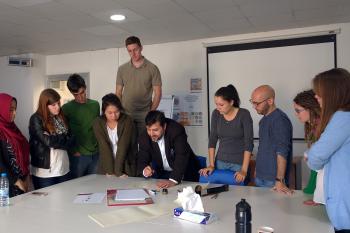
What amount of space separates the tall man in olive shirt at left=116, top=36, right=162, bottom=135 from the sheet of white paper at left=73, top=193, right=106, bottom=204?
3.76ft

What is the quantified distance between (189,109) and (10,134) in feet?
9.75

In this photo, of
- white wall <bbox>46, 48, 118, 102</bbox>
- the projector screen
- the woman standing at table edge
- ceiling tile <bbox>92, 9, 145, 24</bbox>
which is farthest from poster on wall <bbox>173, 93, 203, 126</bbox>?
the woman standing at table edge

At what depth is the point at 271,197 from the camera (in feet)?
6.63

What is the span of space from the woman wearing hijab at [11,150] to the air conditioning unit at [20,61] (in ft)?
11.7

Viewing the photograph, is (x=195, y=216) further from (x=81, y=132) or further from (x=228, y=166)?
(x=81, y=132)

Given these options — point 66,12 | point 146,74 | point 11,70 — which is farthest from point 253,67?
point 11,70

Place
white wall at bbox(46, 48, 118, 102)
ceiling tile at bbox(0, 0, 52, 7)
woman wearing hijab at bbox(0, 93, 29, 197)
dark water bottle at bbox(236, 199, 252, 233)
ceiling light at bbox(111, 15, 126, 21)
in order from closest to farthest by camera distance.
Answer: dark water bottle at bbox(236, 199, 252, 233) < woman wearing hijab at bbox(0, 93, 29, 197) < ceiling tile at bbox(0, 0, 52, 7) < ceiling light at bbox(111, 15, 126, 21) < white wall at bbox(46, 48, 118, 102)

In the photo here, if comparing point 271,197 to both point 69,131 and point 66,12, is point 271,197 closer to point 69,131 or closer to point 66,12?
point 69,131

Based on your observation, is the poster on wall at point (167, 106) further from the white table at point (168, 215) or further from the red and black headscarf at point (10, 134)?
the white table at point (168, 215)

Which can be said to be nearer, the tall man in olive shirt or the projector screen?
the tall man in olive shirt

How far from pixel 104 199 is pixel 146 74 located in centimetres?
149

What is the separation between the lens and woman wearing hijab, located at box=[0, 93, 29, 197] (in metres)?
2.52

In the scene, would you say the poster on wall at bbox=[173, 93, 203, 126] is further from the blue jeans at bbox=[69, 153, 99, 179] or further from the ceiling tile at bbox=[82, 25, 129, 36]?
the blue jeans at bbox=[69, 153, 99, 179]

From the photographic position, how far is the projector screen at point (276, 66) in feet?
14.4
